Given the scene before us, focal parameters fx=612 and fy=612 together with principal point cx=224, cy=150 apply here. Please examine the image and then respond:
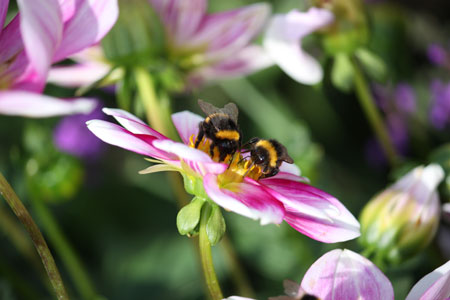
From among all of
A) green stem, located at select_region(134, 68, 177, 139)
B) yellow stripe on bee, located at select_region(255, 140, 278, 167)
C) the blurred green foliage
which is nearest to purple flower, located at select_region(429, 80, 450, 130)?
the blurred green foliage

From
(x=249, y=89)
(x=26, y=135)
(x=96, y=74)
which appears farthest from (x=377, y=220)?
(x=249, y=89)

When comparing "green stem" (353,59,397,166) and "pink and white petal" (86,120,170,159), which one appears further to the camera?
"green stem" (353,59,397,166)

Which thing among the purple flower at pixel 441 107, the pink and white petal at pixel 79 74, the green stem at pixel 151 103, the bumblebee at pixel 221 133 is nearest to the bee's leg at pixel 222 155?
the bumblebee at pixel 221 133

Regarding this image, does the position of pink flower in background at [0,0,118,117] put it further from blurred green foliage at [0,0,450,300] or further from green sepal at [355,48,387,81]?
green sepal at [355,48,387,81]

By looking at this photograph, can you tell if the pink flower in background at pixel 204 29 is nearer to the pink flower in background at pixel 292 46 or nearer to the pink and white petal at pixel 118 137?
the pink flower in background at pixel 292 46

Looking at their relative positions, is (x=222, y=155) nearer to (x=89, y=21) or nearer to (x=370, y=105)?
(x=89, y=21)
